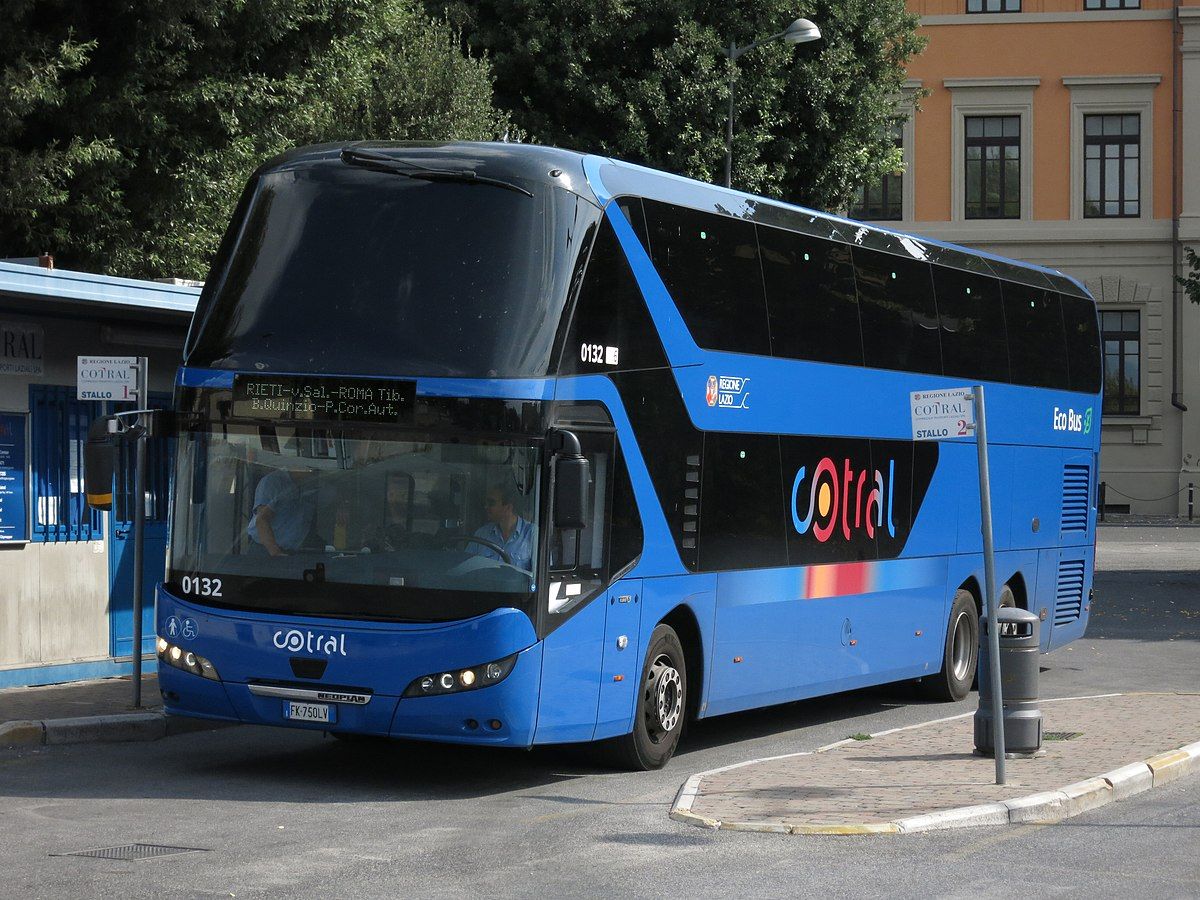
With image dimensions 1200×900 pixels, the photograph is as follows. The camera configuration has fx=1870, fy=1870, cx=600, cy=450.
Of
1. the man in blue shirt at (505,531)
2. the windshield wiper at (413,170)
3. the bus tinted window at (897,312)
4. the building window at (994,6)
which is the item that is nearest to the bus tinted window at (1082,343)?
the bus tinted window at (897,312)

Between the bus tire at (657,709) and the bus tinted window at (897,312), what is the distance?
11.6ft

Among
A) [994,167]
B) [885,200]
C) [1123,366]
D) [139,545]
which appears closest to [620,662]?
[139,545]

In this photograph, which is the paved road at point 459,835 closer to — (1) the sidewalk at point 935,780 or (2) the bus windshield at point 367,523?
(1) the sidewalk at point 935,780

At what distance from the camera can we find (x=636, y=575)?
11578 millimetres

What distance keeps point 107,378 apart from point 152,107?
5.92 meters

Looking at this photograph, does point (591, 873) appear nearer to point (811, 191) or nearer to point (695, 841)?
point (695, 841)

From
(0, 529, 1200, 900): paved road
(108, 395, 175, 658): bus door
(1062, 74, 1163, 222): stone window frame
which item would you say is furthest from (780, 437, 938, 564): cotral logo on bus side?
(1062, 74, 1163, 222): stone window frame

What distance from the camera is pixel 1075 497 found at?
18.8m

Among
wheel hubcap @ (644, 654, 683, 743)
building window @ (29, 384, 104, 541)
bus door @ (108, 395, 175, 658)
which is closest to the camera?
wheel hubcap @ (644, 654, 683, 743)

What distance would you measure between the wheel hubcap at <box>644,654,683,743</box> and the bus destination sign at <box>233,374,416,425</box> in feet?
8.07

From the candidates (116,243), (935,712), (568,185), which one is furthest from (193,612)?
(116,243)

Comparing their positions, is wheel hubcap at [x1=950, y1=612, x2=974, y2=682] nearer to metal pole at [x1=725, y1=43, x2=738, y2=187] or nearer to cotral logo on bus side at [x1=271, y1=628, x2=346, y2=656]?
cotral logo on bus side at [x1=271, y1=628, x2=346, y2=656]

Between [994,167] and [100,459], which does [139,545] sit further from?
[994,167]

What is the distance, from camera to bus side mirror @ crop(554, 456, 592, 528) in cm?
1047
